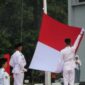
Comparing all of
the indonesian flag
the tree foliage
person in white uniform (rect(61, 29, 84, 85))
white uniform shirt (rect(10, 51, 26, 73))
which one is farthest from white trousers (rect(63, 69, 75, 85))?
the tree foliage

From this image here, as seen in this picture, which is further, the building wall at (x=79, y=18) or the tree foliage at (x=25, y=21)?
the tree foliage at (x=25, y=21)

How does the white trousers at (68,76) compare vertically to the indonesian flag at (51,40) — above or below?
below

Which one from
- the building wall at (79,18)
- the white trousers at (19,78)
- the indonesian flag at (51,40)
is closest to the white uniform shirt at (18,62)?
the white trousers at (19,78)

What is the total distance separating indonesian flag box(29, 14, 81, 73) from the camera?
1808 cm

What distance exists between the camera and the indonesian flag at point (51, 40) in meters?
18.1

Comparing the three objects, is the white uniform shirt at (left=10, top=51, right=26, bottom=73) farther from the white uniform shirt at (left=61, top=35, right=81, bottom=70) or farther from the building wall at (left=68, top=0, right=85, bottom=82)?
the building wall at (left=68, top=0, right=85, bottom=82)

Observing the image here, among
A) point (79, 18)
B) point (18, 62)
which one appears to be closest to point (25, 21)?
point (79, 18)

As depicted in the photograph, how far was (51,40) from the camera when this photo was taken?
18.4 meters

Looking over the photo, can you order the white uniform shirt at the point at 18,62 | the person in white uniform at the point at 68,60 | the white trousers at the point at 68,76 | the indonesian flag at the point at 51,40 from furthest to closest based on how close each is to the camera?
1. the white uniform shirt at the point at 18,62
2. the indonesian flag at the point at 51,40
3. the white trousers at the point at 68,76
4. the person in white uniform at the point at 68,60

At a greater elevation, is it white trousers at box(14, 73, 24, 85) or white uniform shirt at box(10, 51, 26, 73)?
white uniform shirt at box(10, 51, 26, 73)

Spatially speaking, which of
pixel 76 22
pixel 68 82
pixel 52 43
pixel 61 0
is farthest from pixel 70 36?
pixel 61 0

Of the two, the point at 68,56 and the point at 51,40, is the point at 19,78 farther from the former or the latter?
the point at 68,56

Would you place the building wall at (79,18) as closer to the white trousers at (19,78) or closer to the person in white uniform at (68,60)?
the white trousers at (19,78)

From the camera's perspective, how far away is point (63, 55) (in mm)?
17016
